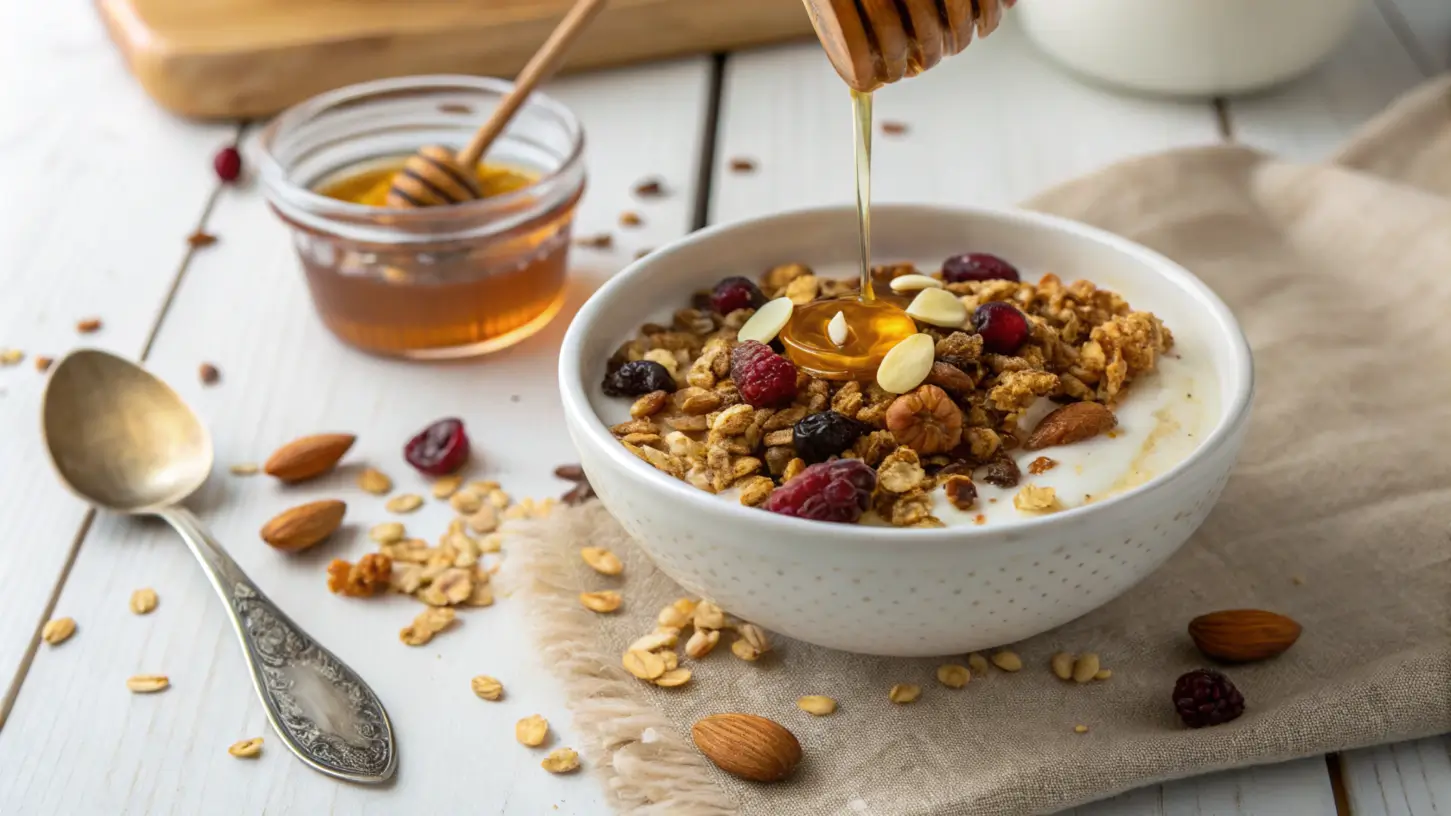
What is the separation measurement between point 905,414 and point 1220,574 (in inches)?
12.8

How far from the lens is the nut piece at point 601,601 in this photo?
3.65ft

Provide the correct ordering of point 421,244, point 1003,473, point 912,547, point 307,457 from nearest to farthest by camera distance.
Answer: point 912,547 < point 1003,473 < point 307,457 < point 421,244

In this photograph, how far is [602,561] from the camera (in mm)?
1152

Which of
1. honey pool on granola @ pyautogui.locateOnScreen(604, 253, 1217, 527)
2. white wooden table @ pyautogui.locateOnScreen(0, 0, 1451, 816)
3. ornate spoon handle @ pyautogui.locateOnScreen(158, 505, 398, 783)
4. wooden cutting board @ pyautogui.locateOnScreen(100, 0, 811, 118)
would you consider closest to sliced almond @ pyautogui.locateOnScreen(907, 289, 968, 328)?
honey pool on granola @ pyautogui.locateOnScreen(604, 253, 1217, 527)

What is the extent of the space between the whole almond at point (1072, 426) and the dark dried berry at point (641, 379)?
28 cm

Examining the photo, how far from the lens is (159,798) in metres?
0.97

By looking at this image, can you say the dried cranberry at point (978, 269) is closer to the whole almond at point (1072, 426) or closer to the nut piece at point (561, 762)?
the whole almond at point (1072, 426)

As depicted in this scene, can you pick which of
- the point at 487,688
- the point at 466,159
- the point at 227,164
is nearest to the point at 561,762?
the point at 487,688

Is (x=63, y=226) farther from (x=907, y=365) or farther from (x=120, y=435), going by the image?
(x=907, y=365)

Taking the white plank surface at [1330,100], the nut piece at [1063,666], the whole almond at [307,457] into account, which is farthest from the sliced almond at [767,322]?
the white plank surface at [1330,100]

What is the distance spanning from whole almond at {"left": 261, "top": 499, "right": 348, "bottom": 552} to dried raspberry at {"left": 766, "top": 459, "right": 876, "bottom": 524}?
468 mm

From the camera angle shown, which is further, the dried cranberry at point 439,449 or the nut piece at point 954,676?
the dried cranberry at point 439,449

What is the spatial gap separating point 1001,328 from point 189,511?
0.73 metres

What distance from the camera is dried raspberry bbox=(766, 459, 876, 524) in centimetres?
90
